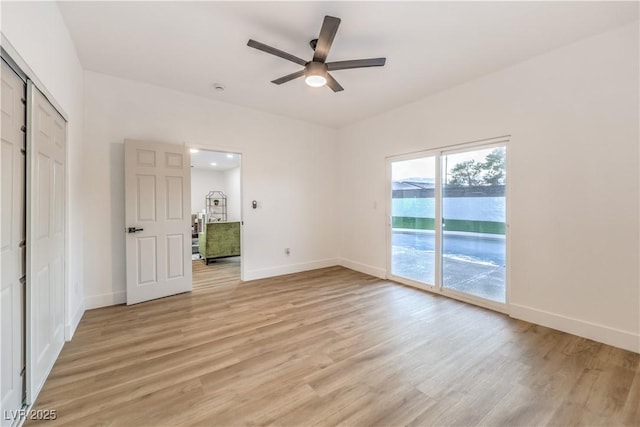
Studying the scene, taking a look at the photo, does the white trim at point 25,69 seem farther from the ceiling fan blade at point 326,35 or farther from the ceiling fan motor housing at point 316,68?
the ceiling fan motor housing at point 316,68

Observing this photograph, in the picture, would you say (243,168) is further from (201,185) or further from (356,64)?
(201,185)

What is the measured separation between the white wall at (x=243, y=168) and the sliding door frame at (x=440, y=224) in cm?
139

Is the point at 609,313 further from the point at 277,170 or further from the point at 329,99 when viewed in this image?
the point at 277,170

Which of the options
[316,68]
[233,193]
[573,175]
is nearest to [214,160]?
[233,193]

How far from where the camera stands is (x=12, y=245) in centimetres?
150

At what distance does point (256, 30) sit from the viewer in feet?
8.02

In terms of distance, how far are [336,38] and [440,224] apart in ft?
9.04

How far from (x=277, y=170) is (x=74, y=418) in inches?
153

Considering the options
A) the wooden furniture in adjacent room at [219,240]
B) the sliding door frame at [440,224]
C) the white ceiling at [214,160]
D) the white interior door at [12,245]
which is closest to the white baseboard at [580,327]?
the sliding door frame at [440,224]

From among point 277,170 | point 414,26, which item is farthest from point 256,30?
point 277,170

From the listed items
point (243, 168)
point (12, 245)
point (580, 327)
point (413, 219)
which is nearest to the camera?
Result: point (12, 245)

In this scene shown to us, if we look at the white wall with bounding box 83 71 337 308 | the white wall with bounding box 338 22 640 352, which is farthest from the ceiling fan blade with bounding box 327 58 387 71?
the white wall with bounding box 83 71 337 308

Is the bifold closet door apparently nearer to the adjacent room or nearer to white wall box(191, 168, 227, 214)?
the adjacent room

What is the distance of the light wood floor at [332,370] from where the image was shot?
5.34ft
